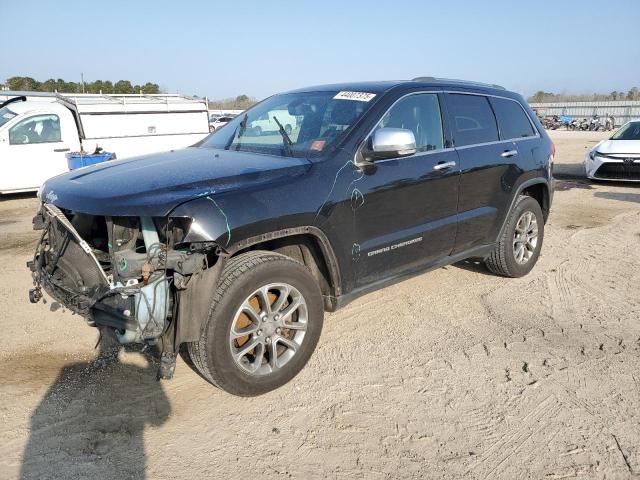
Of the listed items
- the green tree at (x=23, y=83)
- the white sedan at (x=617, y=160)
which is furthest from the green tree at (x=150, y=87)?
the white sedan at (x=617, y=160)

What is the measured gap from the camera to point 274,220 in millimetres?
3053

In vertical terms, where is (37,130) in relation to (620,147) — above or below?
above

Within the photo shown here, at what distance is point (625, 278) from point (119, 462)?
5.01 meters

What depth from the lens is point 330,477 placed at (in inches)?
101

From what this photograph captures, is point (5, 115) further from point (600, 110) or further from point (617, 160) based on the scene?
point (600, 110)

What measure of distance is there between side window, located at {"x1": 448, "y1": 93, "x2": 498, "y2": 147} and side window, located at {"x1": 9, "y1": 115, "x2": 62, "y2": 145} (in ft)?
30.6

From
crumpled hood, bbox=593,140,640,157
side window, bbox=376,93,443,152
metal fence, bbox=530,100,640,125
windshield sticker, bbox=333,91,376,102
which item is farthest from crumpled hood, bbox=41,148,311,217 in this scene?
metal fence, bbox=530,100,640,125

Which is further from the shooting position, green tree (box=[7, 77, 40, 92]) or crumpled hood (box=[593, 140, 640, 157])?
green tree (box=[7, 77, 40, 92])

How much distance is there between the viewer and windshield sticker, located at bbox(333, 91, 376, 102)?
3875mm

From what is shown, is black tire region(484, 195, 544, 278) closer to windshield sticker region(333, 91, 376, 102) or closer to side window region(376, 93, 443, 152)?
side window region(376, 93, 443, 152)

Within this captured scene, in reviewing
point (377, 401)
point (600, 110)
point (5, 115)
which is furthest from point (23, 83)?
point (600, 110)

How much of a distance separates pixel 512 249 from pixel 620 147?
812cm

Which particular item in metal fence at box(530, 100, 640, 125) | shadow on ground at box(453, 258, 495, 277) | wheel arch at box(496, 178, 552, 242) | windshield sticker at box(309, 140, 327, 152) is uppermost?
metal fence at box(530, 100, 640, 125)

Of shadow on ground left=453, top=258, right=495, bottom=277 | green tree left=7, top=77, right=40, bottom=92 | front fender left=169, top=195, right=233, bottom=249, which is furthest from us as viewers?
green tree left=7, top=77, right=40, bottom=92
